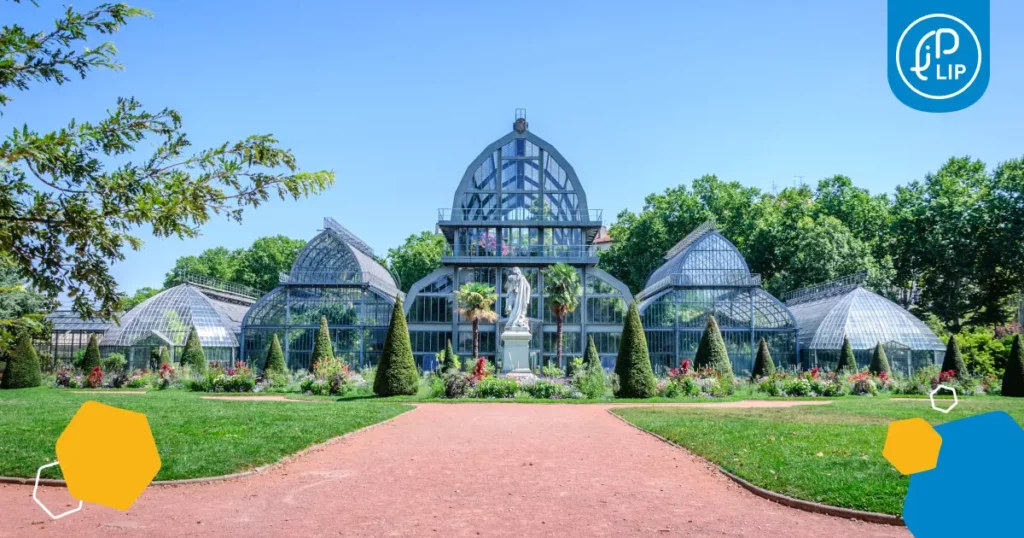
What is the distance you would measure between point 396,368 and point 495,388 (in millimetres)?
3805

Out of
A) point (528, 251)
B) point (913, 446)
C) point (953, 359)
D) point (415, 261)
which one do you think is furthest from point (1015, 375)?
point (415, 261)

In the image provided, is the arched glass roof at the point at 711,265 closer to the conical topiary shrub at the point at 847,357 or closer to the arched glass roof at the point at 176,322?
the conical topiary shrub at the point at 847,357

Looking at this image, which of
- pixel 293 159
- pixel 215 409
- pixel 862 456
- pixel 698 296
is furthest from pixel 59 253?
pixel 698 296

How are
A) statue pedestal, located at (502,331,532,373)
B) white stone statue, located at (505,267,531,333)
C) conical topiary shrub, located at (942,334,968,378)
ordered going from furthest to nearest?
conical topiary shrub, located at (942,334,968,378)
statue pedestal, located at (502,331,532,373)
white stone statue, located at (505,267,531,333)

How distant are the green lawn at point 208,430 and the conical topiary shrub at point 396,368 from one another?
12.8ft

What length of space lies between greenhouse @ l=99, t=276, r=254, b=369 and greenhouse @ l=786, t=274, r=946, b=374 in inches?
1395

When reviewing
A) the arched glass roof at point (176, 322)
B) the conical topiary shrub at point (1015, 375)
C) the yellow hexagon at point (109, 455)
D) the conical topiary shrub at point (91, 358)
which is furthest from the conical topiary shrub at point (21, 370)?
the conical topiary shrub at point (1015, 375)

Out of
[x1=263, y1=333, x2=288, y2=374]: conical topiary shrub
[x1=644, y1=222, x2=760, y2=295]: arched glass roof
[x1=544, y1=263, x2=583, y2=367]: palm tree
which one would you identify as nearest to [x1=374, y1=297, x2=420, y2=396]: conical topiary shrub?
[x1=263, y1=333, x2=288, y2=374]: conical topiary shrub

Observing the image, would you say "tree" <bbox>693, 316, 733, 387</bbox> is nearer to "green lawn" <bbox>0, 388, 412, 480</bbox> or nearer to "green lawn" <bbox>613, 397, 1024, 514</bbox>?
"green lawn" <bbox>613, 397, 1024, 514</bbox>

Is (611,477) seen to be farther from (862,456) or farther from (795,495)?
(862,456)

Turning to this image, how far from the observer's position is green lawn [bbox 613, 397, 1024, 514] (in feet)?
29.5

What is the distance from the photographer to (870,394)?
101 ft

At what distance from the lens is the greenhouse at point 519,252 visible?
46.4 meters

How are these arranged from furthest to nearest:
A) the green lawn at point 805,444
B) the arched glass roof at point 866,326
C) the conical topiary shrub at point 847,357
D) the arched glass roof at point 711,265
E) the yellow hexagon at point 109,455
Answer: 1. the arched glass roof at point 711,265
2. the arched glass roof at point 866,326
3. the conical topiary shrub at point 847,357
4. the green lawn at point 805,444
5. the yellow hexagon at point 109,455
